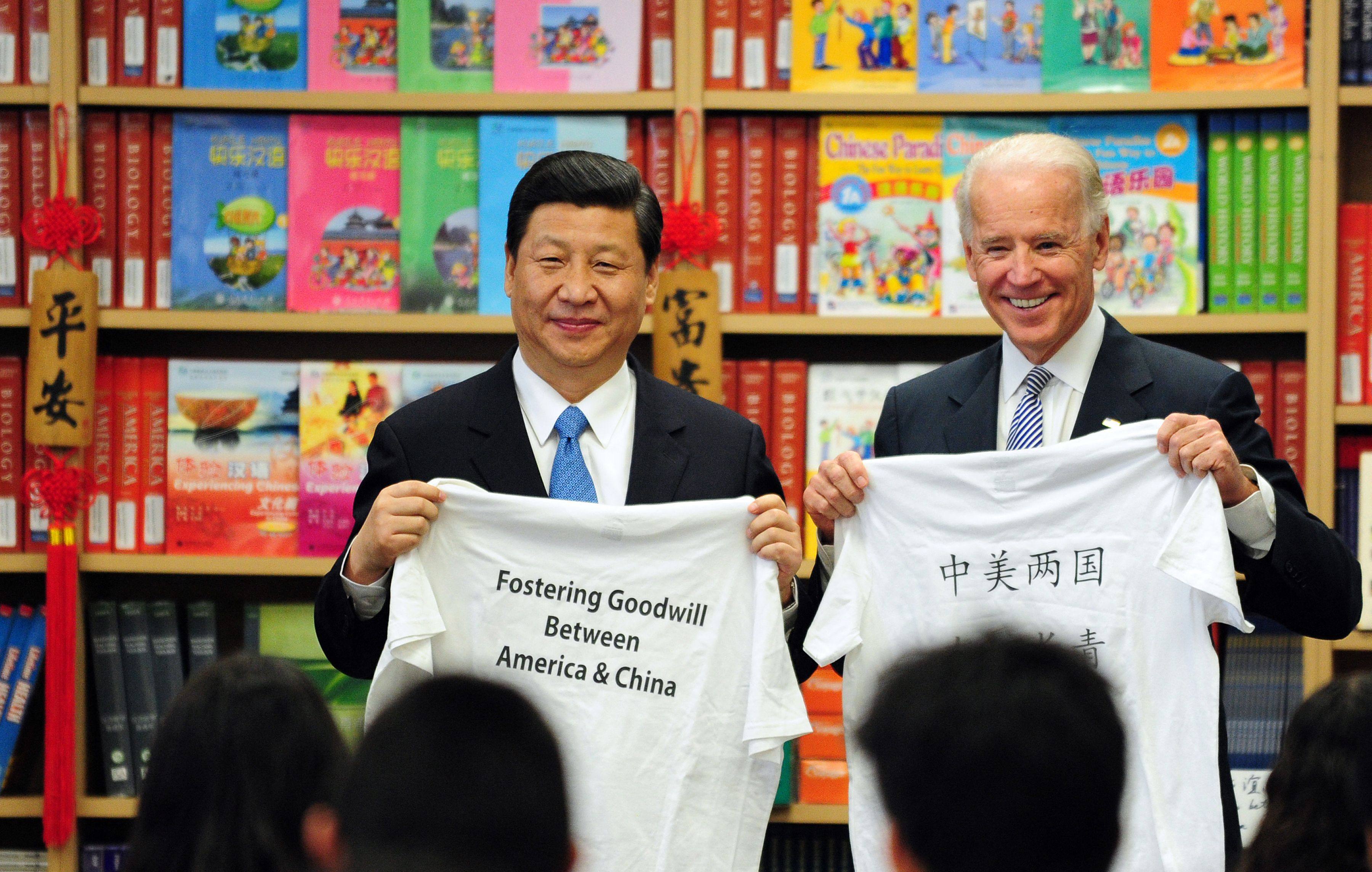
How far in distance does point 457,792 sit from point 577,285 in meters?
1.00

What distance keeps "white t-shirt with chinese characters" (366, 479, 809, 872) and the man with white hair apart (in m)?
0.20

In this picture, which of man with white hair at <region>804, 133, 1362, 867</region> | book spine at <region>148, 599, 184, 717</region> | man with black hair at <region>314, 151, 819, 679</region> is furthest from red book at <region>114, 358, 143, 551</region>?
man with white hair at <region>804, 133, 1362, 867</region>

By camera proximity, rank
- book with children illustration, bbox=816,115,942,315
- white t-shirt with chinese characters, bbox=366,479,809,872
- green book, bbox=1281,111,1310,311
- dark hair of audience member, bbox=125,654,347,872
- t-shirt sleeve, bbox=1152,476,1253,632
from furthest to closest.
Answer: book with children illustration, bbox=816,115,942,315 → green book, bbox=1281,111,1310,311 → white t-shirt with chinese characters, bbox=366,479,809,872 → t-shirt sleeve, bbox=1152,476,1253,632 → dark hair of audience member, bbox=125,654,347,872

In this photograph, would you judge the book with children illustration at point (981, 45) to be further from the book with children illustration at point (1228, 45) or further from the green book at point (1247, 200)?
the green book at point (1247, 200)

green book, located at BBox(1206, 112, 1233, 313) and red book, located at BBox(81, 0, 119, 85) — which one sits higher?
red book, located at BBox(81, 0, 119, 85)

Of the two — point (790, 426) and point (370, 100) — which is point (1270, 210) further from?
point (370, 100)

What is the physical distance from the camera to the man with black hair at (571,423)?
73.2 inches

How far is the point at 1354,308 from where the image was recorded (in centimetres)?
276

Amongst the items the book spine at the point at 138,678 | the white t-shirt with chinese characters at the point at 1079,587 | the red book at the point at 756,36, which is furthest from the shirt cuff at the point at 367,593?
the red book at the point at 756,36

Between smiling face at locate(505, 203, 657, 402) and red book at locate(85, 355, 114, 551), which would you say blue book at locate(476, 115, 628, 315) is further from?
smiling face at locate(505, 203, 657, 402)

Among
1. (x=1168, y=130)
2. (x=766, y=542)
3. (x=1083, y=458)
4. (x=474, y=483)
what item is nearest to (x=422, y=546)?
(x=474, y=483)

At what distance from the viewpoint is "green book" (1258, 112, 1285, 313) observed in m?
2.77

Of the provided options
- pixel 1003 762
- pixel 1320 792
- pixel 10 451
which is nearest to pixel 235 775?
pixel 1003 762

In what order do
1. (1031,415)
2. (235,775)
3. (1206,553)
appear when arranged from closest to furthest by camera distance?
(235,775) < (1206,553) < (1031,415)
